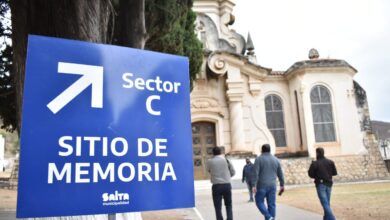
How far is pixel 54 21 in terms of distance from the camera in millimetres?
3707

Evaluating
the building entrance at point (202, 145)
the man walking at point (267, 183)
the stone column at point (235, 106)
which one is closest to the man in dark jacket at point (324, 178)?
the man walking at point (267, 183)

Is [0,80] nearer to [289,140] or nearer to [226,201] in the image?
[226,201]

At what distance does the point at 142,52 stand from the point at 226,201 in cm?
499

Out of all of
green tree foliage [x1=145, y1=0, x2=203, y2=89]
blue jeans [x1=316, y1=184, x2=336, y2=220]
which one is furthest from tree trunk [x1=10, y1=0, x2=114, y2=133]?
blue jeans [x1=316, y1=184, x2=336, y2=220]

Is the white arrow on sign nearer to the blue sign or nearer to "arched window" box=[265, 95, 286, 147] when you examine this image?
the blue sign

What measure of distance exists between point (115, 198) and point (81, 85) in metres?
0.54

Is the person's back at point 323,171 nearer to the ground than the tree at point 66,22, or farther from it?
Answer: nearer to the ground

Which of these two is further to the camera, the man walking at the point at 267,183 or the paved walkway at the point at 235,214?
the paved walkway at the point at 235,214

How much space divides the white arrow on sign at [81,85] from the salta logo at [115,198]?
0.41 m

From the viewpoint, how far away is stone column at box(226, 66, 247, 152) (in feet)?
58.4

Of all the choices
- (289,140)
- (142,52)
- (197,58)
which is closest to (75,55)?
(142,52)

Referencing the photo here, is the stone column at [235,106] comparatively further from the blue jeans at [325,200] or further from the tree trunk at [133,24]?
the tree trunk at [133,24]

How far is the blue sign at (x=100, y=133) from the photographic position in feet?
5.06

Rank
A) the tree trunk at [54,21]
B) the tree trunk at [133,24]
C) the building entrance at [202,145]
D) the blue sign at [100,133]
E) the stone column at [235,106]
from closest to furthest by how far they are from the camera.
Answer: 1. the blue sign at [100,133]
2. the tree trunk at [54,21]
3. the tree trunk at [133,24]
4. the building entrance at [202,145]
5. the stone column at [235,106]
